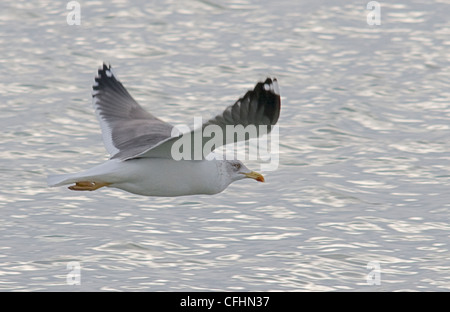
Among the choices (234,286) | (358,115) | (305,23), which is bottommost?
(234,286)

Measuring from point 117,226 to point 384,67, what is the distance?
7.31 metres

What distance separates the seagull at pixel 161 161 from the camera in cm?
729

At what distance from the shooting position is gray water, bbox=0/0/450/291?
950cm

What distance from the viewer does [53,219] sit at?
34.9 feet

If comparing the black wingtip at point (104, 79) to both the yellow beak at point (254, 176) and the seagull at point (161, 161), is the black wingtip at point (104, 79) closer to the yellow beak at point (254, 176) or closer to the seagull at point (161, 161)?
the seagull at point (161, 161)

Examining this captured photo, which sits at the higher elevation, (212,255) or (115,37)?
(115,37)

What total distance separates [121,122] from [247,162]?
2748 millimetres

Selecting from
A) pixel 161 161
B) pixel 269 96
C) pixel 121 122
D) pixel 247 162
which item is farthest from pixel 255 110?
pixel 247 162

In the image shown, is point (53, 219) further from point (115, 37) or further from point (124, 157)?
point (115, 37)

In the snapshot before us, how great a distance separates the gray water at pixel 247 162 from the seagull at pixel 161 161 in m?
1.00

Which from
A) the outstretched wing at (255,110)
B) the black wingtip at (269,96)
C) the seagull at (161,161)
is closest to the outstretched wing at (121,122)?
the seagull at (161,161)

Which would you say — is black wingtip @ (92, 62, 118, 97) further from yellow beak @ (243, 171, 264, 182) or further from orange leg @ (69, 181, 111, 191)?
yellow beak @ (243, 171, 264, 182)

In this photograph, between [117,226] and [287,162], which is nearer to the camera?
[117,226]

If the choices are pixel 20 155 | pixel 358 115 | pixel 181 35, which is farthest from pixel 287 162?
pixel 181 35
